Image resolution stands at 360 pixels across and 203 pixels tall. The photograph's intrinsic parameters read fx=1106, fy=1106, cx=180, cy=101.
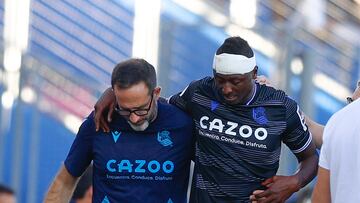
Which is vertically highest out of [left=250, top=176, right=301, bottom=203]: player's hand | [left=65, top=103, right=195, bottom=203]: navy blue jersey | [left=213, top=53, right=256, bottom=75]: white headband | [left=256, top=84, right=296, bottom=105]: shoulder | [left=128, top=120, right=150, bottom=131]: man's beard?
[left=213, top=53, right=256, bottom=75]: white headband

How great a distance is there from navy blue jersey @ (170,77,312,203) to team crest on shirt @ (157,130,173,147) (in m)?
0.23

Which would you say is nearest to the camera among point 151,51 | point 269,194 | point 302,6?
point 269,194

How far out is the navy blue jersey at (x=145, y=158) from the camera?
5.71m

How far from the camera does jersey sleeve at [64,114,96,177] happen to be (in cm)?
582

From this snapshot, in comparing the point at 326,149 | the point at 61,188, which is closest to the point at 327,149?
the point at 326,149

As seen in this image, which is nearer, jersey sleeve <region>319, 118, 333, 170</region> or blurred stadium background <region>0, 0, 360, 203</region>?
jersey sleeve <region>319, 118, 333, 170</region>

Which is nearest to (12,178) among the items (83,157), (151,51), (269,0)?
(151,51)

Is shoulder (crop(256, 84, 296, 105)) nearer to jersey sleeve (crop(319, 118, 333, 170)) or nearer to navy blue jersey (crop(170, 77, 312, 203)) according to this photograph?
navy blue jersey (crop(170, 77, 312, 203))

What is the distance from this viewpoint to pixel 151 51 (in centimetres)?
943

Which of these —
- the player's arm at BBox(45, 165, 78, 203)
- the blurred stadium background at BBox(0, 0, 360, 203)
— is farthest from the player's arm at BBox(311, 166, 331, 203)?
the blurred stadium background at BBox(0, 0, 360, 203)

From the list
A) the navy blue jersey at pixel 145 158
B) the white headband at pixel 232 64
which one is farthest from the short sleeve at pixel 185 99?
the white headband at pixel 232 64

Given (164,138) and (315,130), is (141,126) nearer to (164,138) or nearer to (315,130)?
(164,138)

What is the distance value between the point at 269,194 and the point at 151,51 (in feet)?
13.4

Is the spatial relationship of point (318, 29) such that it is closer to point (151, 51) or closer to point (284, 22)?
point (284, 22)
